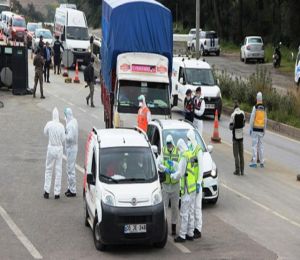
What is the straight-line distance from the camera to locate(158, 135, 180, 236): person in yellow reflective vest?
45.8 feet

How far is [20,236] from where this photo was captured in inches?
560

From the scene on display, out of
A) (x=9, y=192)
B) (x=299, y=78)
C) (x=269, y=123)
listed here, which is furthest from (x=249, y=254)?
(x=299, y=78)

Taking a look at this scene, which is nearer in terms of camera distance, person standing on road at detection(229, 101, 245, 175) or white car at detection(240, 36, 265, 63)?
person standing on road at detection(229, 101, 245, 175)

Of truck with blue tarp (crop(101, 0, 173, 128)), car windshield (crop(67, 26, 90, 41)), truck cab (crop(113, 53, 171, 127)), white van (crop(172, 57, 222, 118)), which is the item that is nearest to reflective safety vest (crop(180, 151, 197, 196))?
truck with blue tarp (crop(101, 0, 173, 128))

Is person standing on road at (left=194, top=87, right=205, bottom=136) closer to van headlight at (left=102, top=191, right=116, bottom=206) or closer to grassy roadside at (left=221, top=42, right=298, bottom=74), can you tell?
van headlight at (left=102, top=191, right=116, bottom=206)

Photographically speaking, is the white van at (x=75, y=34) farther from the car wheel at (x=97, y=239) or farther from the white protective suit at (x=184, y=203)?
the car wheel at (x=97, y=239)

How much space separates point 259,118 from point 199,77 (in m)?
10.7

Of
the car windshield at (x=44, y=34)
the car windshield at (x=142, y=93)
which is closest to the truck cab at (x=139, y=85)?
the car windshield at (x=142, y=93)

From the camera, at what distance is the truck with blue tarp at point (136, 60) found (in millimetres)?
22594

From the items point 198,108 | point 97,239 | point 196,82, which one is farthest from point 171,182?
point 196,82

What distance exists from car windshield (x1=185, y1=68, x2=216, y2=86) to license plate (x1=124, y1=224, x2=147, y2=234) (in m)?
18.8

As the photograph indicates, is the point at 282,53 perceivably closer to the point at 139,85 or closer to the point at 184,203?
the point at 139,85

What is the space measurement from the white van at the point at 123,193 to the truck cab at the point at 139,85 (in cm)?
781

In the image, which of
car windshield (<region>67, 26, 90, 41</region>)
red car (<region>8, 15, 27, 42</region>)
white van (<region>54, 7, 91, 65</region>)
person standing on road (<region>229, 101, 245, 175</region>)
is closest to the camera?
person standing on road (<region>229, 101, 245, 175</region>)
